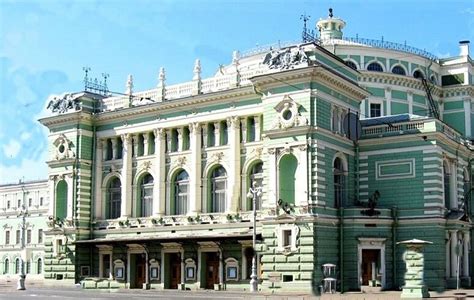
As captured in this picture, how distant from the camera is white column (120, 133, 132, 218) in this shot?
6184cm

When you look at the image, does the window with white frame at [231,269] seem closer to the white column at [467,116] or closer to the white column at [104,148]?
the white column at [104,148]

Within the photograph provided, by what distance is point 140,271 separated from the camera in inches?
2377

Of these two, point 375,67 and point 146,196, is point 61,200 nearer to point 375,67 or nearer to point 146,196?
point 146,196

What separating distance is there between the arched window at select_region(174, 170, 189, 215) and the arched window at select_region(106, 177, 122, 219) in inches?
238

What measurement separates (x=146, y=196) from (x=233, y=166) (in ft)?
31.5

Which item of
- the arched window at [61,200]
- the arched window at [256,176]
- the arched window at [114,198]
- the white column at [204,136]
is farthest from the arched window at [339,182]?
the arched window at [61,200]

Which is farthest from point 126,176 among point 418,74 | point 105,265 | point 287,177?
point 418,74

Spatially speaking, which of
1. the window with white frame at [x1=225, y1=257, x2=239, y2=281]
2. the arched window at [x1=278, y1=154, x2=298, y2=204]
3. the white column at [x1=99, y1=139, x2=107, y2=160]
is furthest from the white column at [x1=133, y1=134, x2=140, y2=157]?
the arched window at [x1=278, y1=154, x2=298, y2=204]

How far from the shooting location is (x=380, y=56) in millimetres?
67250

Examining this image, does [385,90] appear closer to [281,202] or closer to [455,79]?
[455,79]

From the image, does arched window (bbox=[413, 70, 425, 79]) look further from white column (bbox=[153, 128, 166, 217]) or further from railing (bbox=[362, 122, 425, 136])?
white column (bbox=[153, 128, 166, 217])

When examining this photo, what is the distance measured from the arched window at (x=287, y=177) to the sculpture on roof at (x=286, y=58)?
20.8ft

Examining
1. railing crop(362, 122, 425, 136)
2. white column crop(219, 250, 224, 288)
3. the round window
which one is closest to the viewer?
the round window

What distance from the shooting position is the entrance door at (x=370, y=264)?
50.8 m
